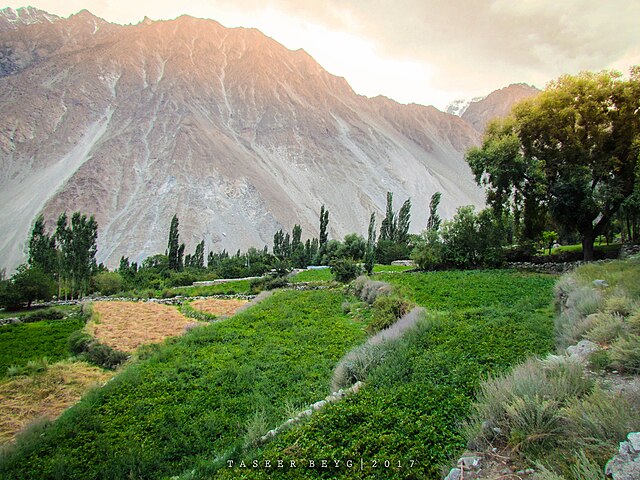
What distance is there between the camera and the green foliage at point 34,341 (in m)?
14.9

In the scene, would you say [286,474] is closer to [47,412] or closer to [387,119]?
[47,412]

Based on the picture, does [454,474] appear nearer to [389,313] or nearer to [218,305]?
[389,313]

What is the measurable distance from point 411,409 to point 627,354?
316cm

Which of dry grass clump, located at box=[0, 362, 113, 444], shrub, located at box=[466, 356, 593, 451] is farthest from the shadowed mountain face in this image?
shrub, located at box=[466, 356, 593, 451]

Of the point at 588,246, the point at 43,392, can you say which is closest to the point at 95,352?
the point at 43,392

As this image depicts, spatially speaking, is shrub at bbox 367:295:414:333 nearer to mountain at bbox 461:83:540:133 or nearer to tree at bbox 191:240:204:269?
tree at bbox 191:240:204:269

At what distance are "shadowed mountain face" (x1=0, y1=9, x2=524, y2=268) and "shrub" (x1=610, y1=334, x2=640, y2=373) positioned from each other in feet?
268

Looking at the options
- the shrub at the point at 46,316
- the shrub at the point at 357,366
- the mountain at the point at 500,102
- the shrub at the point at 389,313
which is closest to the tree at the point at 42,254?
the shrub at the point at 46,316

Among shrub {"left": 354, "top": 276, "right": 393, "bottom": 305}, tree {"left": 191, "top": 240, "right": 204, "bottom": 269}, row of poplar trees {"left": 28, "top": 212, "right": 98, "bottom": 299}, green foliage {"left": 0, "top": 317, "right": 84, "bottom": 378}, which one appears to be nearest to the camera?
green foliage {"left": 0, "top": 317, "right": 84, "bottom": 378}

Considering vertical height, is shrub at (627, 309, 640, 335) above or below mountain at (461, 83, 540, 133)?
below

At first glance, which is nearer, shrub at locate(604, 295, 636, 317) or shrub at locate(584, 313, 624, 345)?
shrub at locate(584, 313, 624, 345)

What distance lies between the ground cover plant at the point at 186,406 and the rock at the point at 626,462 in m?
4.77

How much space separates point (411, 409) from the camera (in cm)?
539

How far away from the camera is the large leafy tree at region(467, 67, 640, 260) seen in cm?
2039
